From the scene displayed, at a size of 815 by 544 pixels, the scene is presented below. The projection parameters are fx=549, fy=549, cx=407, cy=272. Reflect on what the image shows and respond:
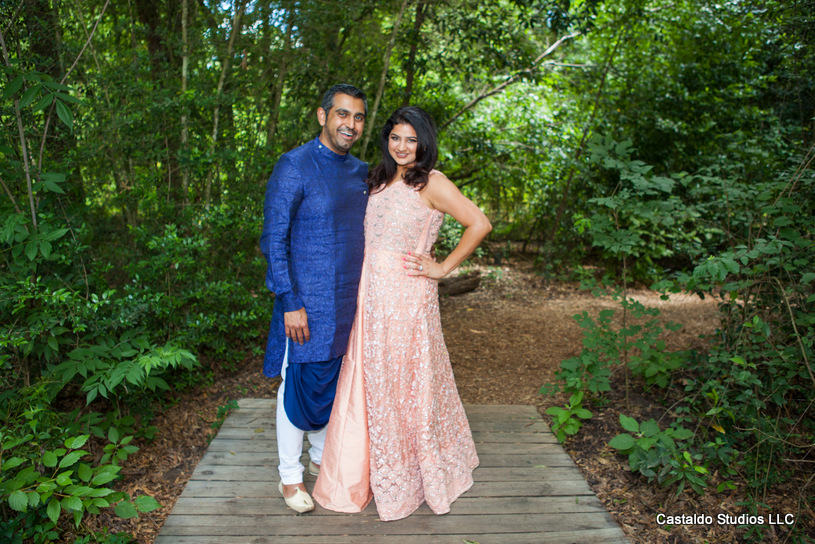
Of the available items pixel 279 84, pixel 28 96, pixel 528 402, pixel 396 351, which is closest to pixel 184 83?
pixel 279 84

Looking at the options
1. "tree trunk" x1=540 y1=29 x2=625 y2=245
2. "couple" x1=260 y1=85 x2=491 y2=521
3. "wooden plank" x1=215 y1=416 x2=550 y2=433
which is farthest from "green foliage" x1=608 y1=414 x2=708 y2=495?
"tree trunk" x1=540 y1=29 x2=625 y2=245

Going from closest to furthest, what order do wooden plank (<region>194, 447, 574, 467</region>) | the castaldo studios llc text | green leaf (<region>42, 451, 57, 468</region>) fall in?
green leaf (<region>42, 451, 57, 468</region>) < the castaldo studios llc text < wooden plank (<region>194, 447, 574, 467</region>)

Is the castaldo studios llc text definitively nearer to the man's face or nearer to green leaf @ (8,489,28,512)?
the man's face

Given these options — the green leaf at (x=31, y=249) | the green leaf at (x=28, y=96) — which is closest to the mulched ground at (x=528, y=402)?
the green leaf at (x=31, y=249)

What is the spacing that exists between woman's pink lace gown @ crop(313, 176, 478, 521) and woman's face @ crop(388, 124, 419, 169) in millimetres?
114

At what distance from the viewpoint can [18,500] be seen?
6.11 feet

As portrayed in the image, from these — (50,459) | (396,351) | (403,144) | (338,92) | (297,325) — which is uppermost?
(338,92)

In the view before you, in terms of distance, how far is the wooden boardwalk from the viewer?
2.34 m

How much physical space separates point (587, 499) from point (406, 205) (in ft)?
5.46

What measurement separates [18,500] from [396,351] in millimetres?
1488

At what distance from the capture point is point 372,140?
201 inches

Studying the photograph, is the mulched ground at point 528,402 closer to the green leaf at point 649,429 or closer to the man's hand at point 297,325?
the green leaf at point 649,429

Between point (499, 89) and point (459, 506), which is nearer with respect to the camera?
point (459, 506)

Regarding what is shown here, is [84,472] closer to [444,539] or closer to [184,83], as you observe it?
[444,539]
